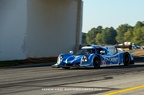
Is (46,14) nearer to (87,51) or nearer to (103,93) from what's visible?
(87,51)

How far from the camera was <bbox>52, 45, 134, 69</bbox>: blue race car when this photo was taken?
17.5m

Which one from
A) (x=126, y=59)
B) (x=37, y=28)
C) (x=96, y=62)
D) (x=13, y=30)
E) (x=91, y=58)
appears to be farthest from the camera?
(x=37, y=28)

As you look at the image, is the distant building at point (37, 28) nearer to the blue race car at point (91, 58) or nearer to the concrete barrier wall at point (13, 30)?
the concrete barrier wall at point (13, 30)

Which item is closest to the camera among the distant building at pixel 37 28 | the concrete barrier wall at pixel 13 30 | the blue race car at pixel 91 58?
the blue race car at pixel 91 58

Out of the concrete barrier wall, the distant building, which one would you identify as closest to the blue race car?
the concrete barrier wall

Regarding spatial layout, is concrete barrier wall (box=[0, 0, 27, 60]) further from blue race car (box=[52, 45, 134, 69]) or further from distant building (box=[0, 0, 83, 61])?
blue race car (box=[52, 45, 134, 69])

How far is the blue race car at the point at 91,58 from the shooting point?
690 inches

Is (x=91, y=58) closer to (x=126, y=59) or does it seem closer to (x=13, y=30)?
(x=126, y=59)

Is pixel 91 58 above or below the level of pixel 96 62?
above

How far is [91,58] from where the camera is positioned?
17656mm

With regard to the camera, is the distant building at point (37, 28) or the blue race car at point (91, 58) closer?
the blue race car at point (91, 58)

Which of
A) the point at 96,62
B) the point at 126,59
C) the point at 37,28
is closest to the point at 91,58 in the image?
the point at 96,62

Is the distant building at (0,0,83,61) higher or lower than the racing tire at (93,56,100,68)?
higher

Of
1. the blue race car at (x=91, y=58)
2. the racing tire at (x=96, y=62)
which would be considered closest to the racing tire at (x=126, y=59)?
the blue race car at (x=91, y=58)
